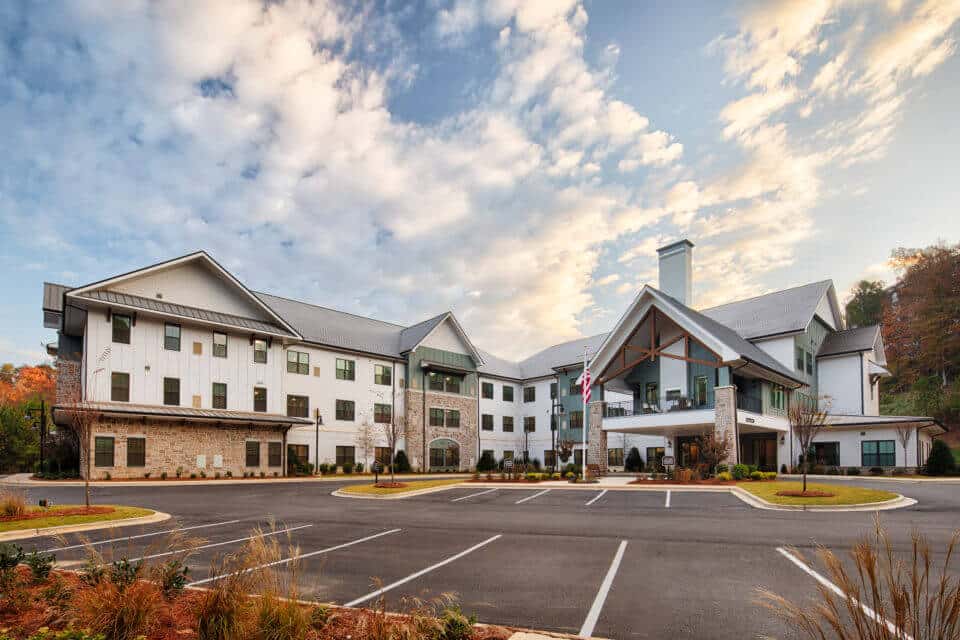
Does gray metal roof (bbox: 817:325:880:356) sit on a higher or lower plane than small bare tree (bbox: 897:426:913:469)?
higher

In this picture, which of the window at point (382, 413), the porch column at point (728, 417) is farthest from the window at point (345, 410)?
the porch column at point (728, 417)

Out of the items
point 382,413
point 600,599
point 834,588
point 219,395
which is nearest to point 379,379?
point 382,413

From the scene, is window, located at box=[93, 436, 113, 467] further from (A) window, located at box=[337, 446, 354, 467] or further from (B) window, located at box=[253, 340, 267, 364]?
(A) window, located at box=[337, 446, 354, 467]

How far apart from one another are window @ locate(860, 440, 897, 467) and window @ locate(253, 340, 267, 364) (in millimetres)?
37636

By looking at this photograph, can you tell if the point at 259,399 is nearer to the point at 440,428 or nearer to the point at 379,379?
the point at 379,379

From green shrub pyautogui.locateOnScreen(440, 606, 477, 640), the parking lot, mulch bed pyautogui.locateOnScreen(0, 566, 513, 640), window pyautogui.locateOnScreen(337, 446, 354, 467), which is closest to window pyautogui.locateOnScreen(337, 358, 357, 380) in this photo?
window pyautogui.locateOnScreen(337, 446, 354, 467)

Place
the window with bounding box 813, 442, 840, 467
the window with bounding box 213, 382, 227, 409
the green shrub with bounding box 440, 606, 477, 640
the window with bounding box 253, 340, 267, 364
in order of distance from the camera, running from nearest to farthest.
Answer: the green shrub with bounding box 440, 606, 477, 640, the window with bounding box 213, 382, 227, 409, the window with bounding box 813, 442, 840, 467, the window with bounding box 253, 340, 267, 364

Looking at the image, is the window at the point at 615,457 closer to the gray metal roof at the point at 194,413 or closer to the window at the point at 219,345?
the gray metal roof at the point at 194,413

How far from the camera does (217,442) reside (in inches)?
1374

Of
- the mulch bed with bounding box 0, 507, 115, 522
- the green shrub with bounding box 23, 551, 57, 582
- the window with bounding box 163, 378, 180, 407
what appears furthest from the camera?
the window with bounding box 163, 378, 180, 407

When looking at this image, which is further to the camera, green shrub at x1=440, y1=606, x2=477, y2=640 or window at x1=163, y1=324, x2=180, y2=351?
window at x1=163, y1=324, x2=180, y2=351

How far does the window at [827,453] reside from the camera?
36688mm

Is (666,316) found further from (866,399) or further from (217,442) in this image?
(217,442)

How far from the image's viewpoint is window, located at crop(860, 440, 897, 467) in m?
34.6
